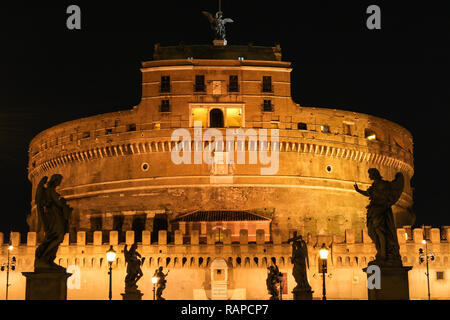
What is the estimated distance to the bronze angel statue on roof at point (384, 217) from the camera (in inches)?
835

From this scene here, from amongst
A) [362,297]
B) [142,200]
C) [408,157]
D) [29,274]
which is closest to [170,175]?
[142,200]

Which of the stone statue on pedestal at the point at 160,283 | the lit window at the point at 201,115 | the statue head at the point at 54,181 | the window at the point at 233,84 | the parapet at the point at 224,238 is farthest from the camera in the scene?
the window at the point at 233,84

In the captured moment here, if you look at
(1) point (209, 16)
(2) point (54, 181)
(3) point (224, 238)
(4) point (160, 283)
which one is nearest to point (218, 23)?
(1) point (209, 16)

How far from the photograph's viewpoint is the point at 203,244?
47.0 meters

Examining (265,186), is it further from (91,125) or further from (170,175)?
(91,125)

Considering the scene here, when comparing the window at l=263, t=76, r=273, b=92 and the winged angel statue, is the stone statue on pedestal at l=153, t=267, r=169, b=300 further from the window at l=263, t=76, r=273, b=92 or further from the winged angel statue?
the winged angel statue

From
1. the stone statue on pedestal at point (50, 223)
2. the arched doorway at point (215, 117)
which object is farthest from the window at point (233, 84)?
the stone statue on pedestal at point (50, 223)

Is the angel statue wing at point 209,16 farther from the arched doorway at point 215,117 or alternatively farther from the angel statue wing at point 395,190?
the angel statue wing at point 395,190

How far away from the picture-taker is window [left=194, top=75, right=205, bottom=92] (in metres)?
56.3

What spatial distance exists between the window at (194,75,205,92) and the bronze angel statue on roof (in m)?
35.9

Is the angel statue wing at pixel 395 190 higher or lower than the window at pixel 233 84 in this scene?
lower

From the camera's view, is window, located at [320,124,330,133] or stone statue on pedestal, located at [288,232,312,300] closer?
stone statue on pedestal, located at [288,232,312,300]

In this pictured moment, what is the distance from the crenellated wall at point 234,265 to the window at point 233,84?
13561mm

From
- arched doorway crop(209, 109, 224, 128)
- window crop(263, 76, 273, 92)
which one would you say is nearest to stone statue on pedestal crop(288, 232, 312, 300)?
arched doorway crop(209, 109, 224, 128)
